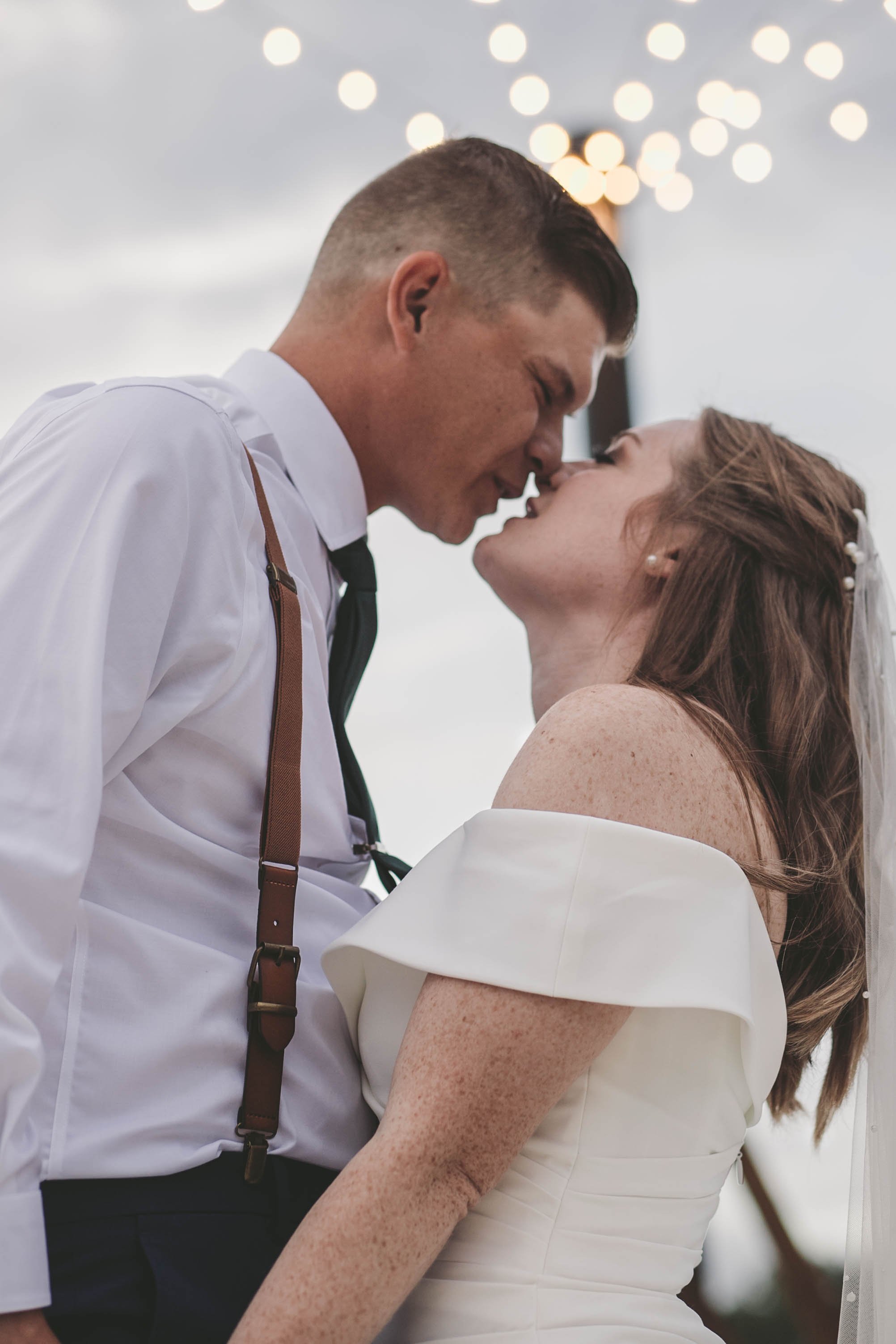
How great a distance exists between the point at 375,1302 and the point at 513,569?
3.94 ft

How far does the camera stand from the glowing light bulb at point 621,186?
11.4ft

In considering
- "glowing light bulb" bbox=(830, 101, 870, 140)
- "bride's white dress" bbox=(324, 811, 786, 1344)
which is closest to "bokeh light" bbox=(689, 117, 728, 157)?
"glowing light bulb" bbox=(830, 101, 870, 140)

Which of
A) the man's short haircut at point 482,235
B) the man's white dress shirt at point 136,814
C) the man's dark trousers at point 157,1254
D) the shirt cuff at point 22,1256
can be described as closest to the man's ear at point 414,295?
the man's short haircut at point 482,235

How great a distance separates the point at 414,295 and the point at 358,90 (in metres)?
1.48

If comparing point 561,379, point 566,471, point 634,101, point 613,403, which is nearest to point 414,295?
point 561,379

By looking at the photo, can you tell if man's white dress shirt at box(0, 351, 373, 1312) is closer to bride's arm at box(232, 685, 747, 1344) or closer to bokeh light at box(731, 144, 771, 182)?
bride's arm at box(232, 685, 747, 1344)

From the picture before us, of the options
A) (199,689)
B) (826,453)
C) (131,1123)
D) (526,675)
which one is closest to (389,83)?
(526,675)

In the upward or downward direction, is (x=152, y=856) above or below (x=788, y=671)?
below

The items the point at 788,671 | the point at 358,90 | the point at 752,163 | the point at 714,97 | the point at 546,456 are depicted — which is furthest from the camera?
the point at 714,97

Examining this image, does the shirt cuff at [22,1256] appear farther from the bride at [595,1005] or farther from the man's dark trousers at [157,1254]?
the bride at [595,1005]

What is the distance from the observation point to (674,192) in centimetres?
329

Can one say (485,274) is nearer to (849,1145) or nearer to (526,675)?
(526,675)

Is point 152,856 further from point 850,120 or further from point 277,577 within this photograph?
point 850,120

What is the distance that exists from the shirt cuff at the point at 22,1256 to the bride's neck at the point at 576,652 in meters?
1.07
